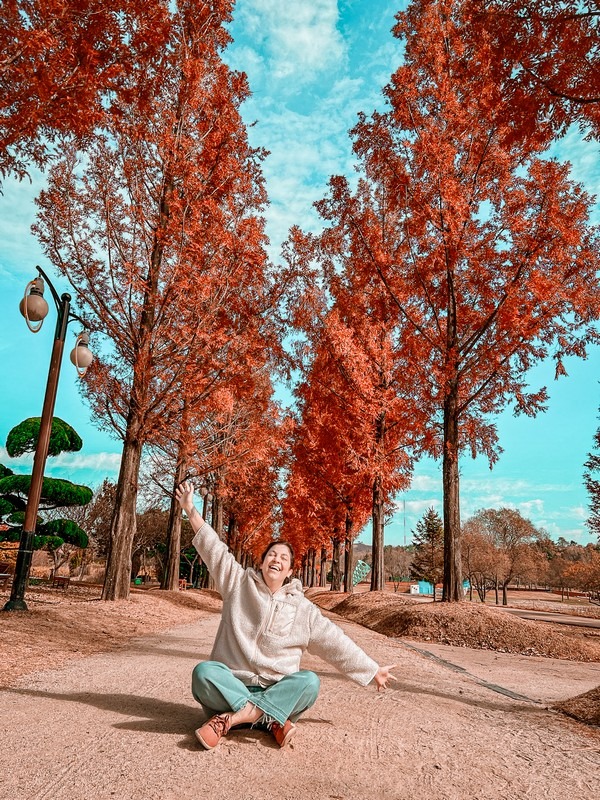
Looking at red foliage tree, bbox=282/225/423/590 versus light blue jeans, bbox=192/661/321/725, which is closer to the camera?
light blue jeans, bbox=192/661/321/725

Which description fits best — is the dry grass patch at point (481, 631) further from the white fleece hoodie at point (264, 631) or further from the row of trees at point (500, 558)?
the row of trees at point (500, 558)

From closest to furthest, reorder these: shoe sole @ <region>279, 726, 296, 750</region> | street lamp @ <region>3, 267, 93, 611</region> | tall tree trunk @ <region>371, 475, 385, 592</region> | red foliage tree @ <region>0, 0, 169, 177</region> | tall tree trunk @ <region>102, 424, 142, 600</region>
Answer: shoe sole @ <region>279, 726, 296, 750</region>, red foliage tree @ <region>0, 0, 169, 177</region>, street lamp @ <region>3, 267, 93, 611</region>, tall tree trunk @ <region>102, 424, 142, 600</region>, tall tree trunk @ <region>371, 475, 385, 592</region>

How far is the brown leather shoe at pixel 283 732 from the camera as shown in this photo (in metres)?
2.79

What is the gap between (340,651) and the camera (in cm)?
318

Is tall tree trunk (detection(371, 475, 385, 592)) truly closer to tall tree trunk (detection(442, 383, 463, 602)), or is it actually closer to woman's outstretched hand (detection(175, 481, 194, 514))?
tall tree trunk (detection(442, 383, 463, 602))

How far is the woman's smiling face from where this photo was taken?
123 inches

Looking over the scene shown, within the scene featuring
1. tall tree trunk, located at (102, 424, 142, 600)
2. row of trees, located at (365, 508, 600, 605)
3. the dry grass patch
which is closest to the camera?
the dry grass patch

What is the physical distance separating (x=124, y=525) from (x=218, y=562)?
8154mm

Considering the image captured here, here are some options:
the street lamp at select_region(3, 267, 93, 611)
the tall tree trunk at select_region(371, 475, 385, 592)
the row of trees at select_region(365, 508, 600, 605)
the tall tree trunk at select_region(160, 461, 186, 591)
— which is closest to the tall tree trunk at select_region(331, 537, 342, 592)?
the tall tree trunk at select_region(371, 475, 385, 592)

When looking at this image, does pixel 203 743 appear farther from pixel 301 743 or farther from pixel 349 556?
pixel 349 556

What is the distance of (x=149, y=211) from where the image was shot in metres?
11.1

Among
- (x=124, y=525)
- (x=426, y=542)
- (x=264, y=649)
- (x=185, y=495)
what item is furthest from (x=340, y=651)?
(x=426, y=542)

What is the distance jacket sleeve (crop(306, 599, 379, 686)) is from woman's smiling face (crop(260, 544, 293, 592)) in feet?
0.69

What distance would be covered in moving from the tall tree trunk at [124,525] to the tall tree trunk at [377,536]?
23.7 feet
